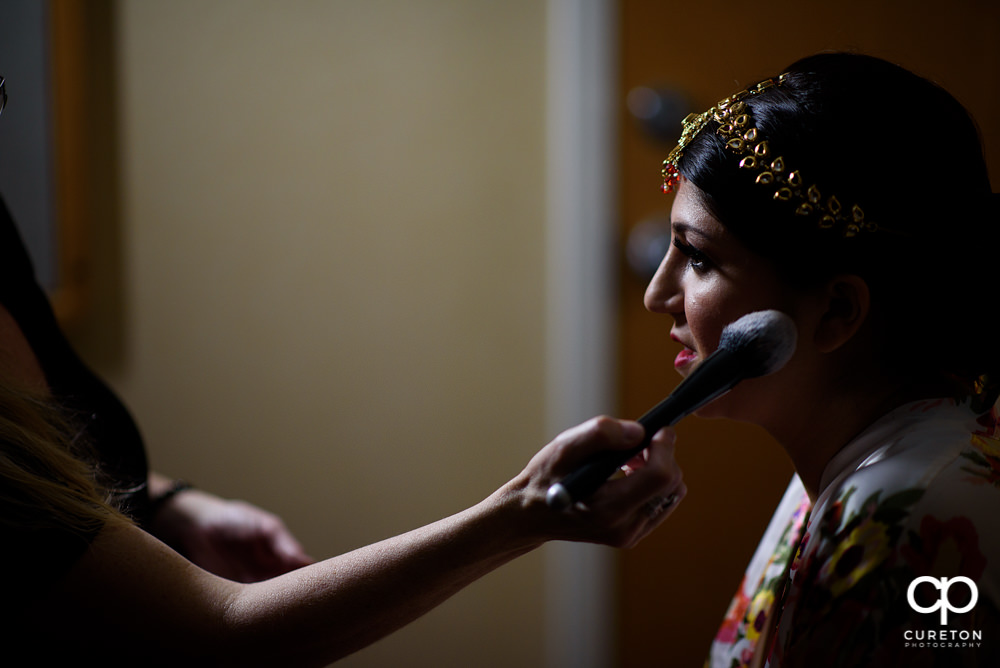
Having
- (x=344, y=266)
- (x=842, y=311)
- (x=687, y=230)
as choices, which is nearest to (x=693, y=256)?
(x=687, y=230)

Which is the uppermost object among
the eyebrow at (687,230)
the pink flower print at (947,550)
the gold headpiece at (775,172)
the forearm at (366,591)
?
the gold headpiece at (775,172)

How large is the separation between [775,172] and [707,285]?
0.11m

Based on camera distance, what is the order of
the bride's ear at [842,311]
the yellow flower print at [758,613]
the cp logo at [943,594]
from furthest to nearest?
1. the yellow flower print at [758,613]
2. the bride's ear at [842,311]
3. the cp logo at [943,594]

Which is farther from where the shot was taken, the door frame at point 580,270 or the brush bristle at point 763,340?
the door frame at point 580,270

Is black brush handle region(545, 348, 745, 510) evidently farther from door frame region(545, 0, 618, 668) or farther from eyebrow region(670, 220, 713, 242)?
door frame region(545, 0, 618, 668)

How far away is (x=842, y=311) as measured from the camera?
0.66 m

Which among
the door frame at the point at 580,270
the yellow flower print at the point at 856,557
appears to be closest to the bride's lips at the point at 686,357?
the yellow flower print at the point at 856,557

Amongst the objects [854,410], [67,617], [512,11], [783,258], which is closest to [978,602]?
[854,410]

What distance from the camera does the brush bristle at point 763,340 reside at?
23.7 inches

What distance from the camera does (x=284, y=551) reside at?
97 centimetres

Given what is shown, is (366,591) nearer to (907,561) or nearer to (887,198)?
(907,561)

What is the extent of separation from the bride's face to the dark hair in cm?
1

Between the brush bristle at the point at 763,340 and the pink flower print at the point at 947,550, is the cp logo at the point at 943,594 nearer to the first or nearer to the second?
the pink flower print at the point at 947,550

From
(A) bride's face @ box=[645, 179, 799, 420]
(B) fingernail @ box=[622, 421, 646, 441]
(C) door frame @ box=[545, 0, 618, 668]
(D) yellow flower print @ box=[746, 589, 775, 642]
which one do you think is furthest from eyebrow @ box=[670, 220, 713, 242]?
(C) door frame @ box=[545, 0, 618, 668]
